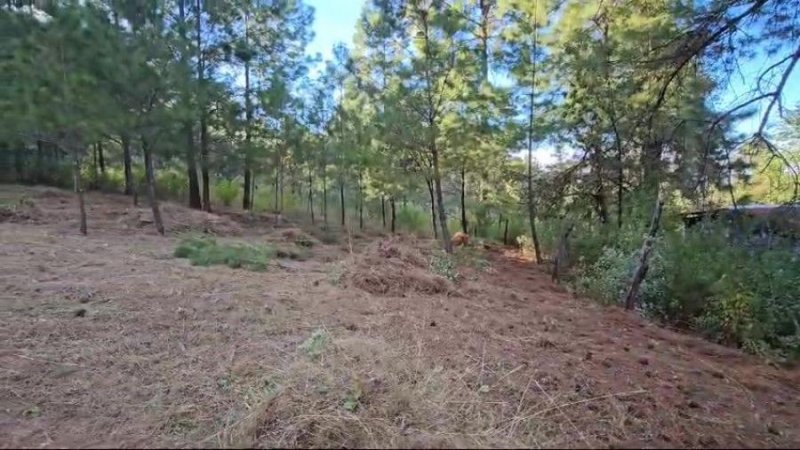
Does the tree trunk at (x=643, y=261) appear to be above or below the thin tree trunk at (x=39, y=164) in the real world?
below

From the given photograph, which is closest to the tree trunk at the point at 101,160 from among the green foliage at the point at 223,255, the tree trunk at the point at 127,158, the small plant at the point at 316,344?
the tree trunk at the point at 127,158

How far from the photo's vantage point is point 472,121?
8.52 metres

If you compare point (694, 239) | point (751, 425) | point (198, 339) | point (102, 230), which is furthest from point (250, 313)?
point (102, 230)

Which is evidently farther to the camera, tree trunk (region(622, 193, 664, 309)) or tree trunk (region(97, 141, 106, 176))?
tree trunk (region(97, 141, 106, 176))

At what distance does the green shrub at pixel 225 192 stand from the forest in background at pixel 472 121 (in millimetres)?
67

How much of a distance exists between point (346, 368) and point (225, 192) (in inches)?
527

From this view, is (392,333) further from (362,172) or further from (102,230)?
(362,172)

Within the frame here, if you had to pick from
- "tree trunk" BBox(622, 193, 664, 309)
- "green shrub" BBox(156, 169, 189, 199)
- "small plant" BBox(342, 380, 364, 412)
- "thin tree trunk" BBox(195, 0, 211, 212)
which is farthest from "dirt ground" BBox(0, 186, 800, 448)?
"green shrub" BBox(156, 169, 189, 199)

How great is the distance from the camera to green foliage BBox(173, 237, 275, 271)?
585 cm

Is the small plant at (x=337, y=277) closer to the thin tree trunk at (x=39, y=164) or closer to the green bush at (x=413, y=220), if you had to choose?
the green bush at (x=413, y=220)

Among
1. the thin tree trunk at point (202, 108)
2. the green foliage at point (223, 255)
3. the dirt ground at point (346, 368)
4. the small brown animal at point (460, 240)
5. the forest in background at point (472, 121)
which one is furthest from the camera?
the small brown animal at point (460, 240)

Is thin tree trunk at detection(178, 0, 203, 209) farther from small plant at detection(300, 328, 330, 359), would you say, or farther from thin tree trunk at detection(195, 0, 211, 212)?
small plant at detection(300, 328, 330, 359)

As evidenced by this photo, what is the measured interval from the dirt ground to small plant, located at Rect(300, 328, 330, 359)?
0.01m

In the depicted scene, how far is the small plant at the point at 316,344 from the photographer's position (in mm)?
2709
